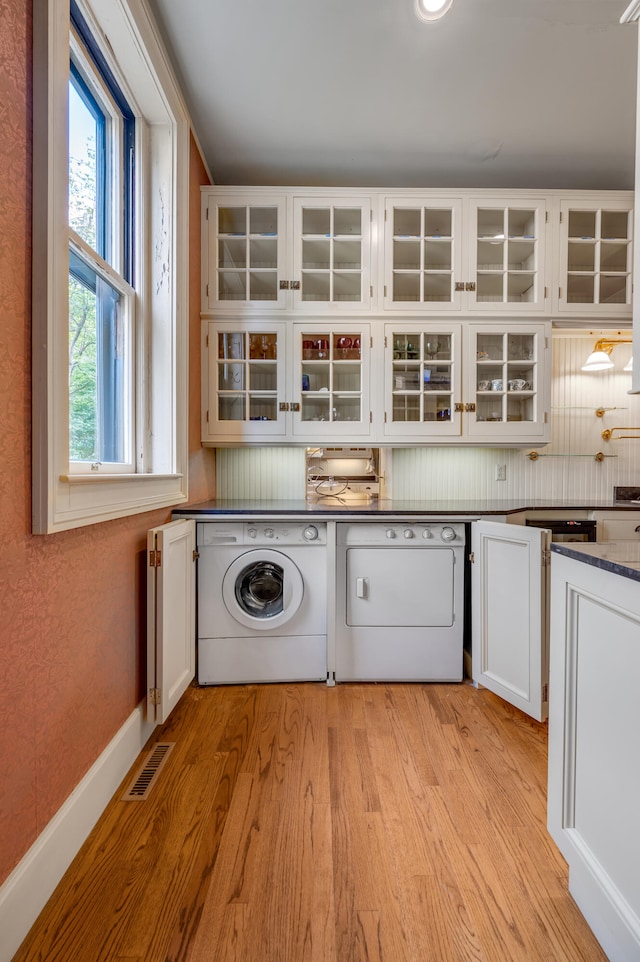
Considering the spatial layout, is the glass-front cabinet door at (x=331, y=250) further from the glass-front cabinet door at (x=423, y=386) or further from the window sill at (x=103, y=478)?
the window sill at (x=103, y=478)

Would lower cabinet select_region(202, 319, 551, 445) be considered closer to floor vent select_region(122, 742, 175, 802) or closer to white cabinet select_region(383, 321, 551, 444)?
white cabinet select_region(383, 321, 551, 444)

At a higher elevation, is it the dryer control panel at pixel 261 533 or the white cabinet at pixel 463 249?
the white cabinet at pixel 463 249

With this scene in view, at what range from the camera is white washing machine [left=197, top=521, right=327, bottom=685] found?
211 centimetres

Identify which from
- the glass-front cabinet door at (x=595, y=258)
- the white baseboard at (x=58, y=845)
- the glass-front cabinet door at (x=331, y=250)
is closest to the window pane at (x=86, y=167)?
the glass-front cabinet door at (x=331, y=250)

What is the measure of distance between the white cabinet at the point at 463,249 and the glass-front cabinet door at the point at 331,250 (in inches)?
4.8

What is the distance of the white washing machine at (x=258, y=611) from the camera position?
2.11m

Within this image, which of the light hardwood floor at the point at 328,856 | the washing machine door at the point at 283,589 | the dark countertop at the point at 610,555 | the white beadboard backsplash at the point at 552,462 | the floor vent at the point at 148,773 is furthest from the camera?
the white beadboard backsplash at the point at 552,462

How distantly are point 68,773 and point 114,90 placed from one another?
2.35 meters

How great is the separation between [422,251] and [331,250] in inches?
19.7

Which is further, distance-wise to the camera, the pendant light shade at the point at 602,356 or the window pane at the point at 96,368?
the pendant light shade at the point at 602,356

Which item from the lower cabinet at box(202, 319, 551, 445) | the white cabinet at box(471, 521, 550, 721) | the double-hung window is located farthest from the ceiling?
the white cabinet at box(471, 521, 550, 721)

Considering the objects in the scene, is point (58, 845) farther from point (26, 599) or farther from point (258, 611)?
point (258, 611)

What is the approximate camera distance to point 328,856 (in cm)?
120

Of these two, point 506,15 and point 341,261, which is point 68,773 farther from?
point 506,15
